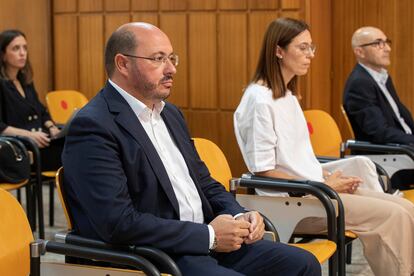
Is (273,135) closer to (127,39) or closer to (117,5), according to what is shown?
(127,39)

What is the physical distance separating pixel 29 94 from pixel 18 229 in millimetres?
3377

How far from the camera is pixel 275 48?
4.30m

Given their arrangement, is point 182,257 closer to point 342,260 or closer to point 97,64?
point 342,260

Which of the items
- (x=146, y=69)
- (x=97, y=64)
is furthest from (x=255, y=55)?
(x=146, y=69)

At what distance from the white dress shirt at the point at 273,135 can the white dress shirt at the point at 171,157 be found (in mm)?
913

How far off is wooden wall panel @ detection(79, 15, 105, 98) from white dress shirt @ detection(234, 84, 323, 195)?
3909 millimetres

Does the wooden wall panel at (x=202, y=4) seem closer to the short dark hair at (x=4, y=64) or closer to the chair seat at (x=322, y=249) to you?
the short dark hair at (x=4, y=64)

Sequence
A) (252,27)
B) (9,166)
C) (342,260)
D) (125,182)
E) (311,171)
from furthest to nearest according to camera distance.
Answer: (252,27) → (9,166) → (311,171) → (342,260) → (125,182)

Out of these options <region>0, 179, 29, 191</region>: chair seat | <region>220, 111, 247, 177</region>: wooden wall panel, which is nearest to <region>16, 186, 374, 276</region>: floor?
<region>0, 179, 29, 191</region>: chair seat

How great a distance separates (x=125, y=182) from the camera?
2904 mm

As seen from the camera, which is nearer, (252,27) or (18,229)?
(18,229)

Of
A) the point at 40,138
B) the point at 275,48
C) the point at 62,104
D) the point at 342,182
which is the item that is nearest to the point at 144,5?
the point at 62,104

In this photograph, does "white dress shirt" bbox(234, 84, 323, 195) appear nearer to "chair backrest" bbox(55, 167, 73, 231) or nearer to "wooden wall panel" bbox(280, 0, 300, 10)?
"chair backrest" bbox(55, 167, 73, 231)

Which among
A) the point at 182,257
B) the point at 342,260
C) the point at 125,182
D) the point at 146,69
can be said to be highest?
the point at 146,69
